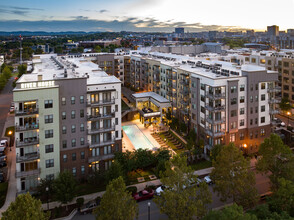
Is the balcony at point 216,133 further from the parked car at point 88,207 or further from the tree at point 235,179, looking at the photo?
the parked car at point 88,207

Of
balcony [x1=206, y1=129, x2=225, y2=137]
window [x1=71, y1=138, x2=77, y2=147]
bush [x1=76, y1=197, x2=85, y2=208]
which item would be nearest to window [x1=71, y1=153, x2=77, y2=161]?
window [x1=71, y1=138, x2=77, y2=147]

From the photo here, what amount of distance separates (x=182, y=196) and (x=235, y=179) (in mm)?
9572

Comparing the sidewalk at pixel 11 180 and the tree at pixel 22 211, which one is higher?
the tree at pixel 22 211

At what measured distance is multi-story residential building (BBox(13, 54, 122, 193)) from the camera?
4231 cm

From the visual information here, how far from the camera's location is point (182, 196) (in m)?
30.7

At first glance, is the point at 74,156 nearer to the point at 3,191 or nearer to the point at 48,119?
the point at 48,119

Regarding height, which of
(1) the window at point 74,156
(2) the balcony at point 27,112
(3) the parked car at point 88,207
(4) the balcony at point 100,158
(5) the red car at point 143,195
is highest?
(2) the balcony at point 27,112

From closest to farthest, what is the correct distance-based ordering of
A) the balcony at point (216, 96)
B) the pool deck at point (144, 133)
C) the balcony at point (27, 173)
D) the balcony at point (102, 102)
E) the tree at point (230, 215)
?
the tree at point (230, 215) < the balcony at point (27, 173) < the balcony at point (102, 102) < the balcony at point (216, 96) < the pool deck at point (144, 133)

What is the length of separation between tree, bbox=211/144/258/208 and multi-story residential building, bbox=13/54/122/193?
2148cm

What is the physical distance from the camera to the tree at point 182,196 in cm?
2980

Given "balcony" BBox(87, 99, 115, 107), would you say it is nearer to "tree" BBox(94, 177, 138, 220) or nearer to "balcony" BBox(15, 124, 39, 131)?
"balcony" BBox(15, 124, 39, 131)

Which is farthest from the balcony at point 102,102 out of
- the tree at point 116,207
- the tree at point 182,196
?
the tree at point 116,207

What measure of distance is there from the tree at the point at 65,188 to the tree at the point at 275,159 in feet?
99.7

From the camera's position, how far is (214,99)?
173ft
